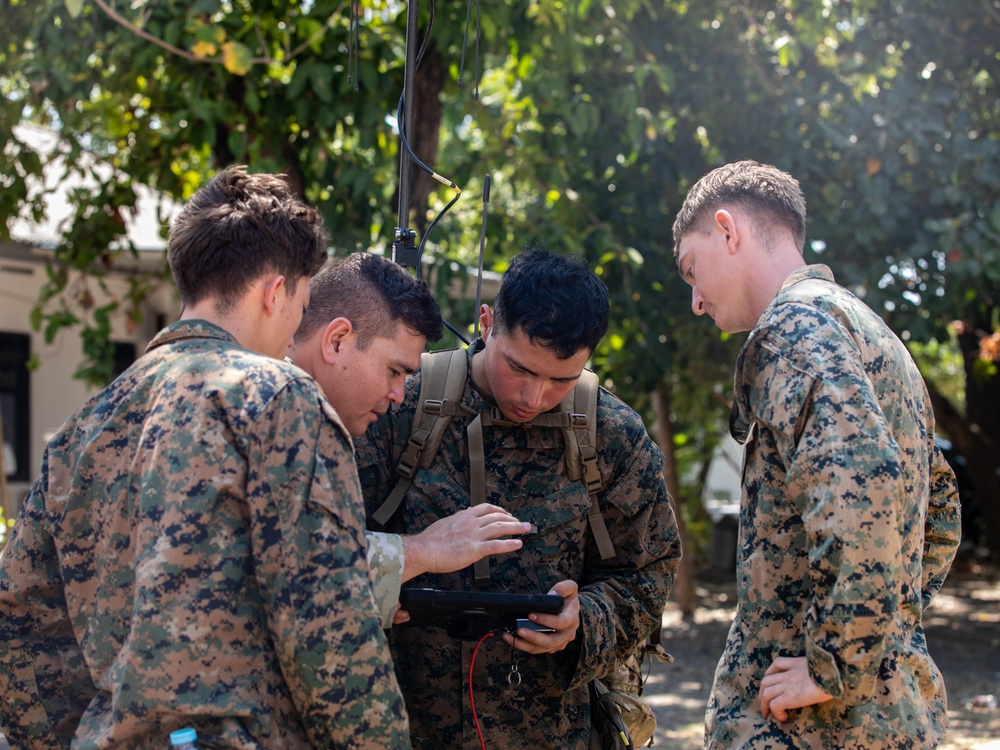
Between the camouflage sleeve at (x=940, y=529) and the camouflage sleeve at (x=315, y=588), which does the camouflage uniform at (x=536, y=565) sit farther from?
the camouflage sleeve at (x=315, y=588)

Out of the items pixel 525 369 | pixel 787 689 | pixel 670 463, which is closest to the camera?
pixel 787 689

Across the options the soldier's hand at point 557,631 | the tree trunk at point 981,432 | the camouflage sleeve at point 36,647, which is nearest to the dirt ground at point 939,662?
the tree trunk at point 981,432

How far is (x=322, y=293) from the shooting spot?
8.64 feet

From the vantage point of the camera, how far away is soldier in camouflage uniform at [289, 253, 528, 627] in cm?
228

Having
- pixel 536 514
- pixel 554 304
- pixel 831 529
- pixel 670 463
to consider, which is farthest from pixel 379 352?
pixel 670 463

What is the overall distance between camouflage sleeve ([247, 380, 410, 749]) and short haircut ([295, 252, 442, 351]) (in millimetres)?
756

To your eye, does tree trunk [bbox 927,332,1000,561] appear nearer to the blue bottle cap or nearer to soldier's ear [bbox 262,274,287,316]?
soldier's ear [bbox 262,274,287,316]

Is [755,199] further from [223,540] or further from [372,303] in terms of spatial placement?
[223,540]

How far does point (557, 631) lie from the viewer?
257 cm

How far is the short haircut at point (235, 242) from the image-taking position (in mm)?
1913

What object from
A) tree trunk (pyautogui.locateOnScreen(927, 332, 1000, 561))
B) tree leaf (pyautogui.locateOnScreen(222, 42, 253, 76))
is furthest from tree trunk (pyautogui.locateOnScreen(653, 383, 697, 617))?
tree leaf (pyautogui.locateOnScreen(222, 42, 253, 76))

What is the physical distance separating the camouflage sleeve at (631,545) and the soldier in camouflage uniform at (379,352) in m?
0.54

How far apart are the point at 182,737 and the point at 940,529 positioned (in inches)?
71.4

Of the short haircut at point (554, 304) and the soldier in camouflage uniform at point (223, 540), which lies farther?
the short haircut at point (554, 304)
